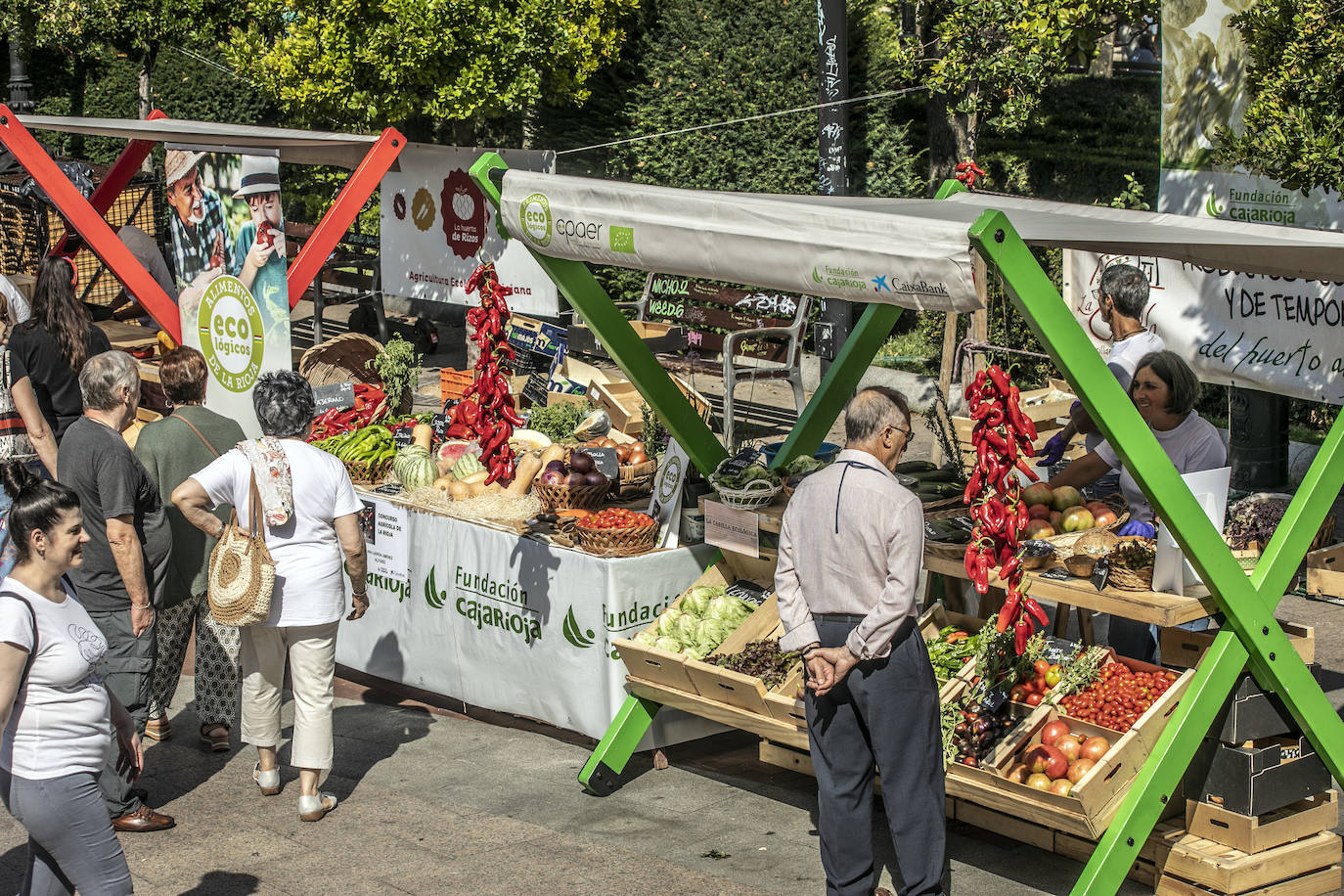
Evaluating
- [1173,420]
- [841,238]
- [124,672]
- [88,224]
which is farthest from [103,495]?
[88,224]

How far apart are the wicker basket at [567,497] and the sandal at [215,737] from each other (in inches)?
69.8

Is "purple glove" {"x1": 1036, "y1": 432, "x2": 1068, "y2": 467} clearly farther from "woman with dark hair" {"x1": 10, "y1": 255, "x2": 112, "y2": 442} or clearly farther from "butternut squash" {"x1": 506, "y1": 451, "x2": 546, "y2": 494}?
"woman with dark hair" {"x1": 10, "y1": 255, "x2": 112, "y2": 442}

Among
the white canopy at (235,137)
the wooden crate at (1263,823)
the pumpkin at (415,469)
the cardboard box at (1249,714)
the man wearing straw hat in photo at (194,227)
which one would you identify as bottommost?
the wooden crate at (1263,823)

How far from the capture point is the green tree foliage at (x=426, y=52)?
44.3 feet

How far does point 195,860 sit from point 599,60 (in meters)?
12.3

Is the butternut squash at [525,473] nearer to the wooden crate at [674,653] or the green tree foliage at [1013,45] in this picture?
the wooden crate at [674,653]

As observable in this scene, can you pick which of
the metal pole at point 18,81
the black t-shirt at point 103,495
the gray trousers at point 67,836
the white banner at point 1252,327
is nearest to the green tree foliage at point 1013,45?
the white banner at point 1252,327

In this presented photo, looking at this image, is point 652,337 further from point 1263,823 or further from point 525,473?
point 1263,823

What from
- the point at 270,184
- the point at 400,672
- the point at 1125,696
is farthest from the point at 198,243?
the point at 1125,696

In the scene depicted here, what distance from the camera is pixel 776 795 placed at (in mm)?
5824

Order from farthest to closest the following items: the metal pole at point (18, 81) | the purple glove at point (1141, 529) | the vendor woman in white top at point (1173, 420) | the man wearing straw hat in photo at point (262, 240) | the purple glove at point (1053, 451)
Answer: the metal pole at point (18, 81) → the man wearing straw hat in photo at point (262, 240) → the purple glove at point (1053, 451) → the vendor woman in white top at point (1173, 420) → the purple glove at point (1141, 529)

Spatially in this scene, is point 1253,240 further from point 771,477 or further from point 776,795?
point 776,795

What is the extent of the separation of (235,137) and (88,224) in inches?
63.5

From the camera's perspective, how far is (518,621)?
21.1 ft
